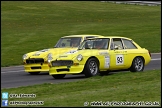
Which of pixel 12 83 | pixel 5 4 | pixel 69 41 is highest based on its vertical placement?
pixel 5 4

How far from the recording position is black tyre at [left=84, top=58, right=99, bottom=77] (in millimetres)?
18188

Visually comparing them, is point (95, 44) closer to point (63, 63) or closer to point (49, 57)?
point (63, 63)

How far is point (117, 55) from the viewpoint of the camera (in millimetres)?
19281

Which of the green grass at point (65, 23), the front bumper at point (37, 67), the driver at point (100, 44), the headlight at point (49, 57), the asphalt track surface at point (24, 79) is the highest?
the green grass at point (65, 23)

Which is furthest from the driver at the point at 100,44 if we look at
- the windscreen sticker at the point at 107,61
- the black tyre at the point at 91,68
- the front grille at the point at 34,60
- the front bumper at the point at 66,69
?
the front grille at the point at 34,60

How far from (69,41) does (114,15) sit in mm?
31525

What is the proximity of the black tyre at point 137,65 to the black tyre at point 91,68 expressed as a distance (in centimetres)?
177

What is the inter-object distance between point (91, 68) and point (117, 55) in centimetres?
135

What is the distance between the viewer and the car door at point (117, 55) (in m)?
19.1

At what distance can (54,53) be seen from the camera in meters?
20.7

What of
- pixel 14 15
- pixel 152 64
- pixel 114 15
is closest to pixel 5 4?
pixel 14 15

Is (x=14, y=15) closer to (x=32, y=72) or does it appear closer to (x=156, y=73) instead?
(x=32, y=72)

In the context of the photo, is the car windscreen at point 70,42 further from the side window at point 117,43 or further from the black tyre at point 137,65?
the black tyre at point 137,65

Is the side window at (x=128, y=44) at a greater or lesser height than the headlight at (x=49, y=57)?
greater
